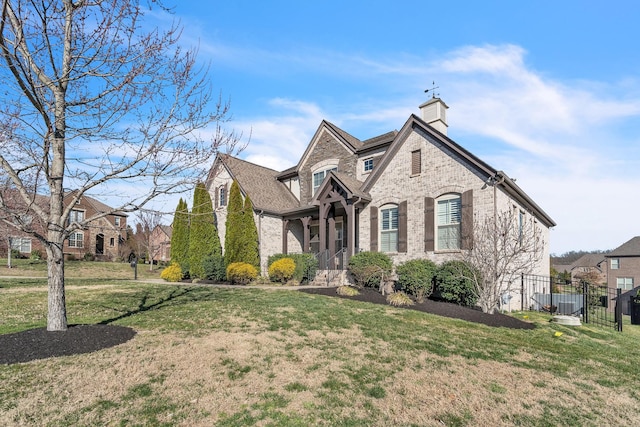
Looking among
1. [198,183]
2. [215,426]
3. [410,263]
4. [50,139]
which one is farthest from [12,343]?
[410,263]

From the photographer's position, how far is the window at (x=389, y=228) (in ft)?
49.4

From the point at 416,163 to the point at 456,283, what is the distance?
17.6 feet

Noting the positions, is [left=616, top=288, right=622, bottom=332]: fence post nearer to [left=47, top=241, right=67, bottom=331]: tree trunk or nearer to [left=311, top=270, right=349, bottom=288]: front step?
[left=311, top=270, right=349, bottom=288]: front step

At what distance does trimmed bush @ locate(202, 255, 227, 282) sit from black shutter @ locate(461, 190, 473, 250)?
12.6 meters

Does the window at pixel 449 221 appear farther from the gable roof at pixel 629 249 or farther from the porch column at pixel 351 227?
the gable roof at pixel 629 249

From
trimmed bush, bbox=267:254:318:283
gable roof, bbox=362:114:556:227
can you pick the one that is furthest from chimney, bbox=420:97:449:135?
trimmed bush, bbox=267:254:318:283

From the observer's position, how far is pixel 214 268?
1958 cm

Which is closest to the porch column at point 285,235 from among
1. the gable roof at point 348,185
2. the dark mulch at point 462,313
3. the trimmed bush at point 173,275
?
the gable roof at point 348,185

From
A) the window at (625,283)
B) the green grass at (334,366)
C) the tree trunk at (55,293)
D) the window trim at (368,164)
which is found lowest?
the window at (625,283)

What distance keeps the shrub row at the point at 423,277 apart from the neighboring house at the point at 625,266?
130 ft

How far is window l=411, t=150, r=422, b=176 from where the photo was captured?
14.5 meters

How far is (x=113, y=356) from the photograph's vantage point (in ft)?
17.8

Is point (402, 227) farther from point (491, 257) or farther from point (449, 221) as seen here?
point (491, 257)

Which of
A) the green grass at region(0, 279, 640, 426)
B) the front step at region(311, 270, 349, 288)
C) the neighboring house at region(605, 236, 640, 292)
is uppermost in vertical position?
the green grass at region(0, 279, 640, 426)
